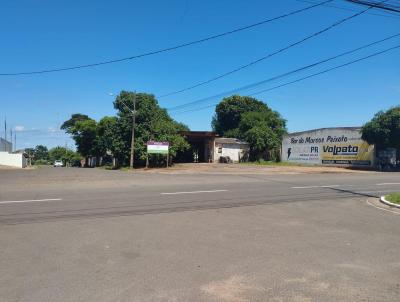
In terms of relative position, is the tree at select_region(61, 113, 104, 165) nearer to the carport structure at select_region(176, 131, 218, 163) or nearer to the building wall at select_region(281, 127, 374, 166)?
the carport structure at select_region(176, 131, 218, 163)

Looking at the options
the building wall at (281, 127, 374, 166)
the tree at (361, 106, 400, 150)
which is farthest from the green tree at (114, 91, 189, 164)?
the tree at (361, 106, 400, 150)

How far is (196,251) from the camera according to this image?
725 cm

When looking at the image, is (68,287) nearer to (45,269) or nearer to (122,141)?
(45,269)

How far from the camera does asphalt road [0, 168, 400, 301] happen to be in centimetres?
532

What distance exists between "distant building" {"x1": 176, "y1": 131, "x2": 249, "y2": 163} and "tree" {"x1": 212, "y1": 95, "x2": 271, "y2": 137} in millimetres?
16823

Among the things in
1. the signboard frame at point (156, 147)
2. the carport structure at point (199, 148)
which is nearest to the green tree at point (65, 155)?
the carport structure at point (199, 148)

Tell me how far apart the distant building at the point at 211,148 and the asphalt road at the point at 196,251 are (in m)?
37.7

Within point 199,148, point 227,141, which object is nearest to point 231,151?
point 227,141

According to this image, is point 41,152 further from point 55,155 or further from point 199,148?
point 199,148

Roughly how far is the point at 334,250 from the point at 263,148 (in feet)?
149

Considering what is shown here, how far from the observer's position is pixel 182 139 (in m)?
45.4

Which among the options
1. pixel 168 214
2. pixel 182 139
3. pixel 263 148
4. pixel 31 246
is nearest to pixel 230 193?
pixel 168 214

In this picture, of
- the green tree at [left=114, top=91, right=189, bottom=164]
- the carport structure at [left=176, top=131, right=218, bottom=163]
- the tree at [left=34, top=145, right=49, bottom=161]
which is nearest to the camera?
the green tree at [left=114, top=91, right=189, bottom=164]

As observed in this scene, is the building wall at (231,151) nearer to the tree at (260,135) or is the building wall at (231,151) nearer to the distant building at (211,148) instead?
the distant building at (211,148)
